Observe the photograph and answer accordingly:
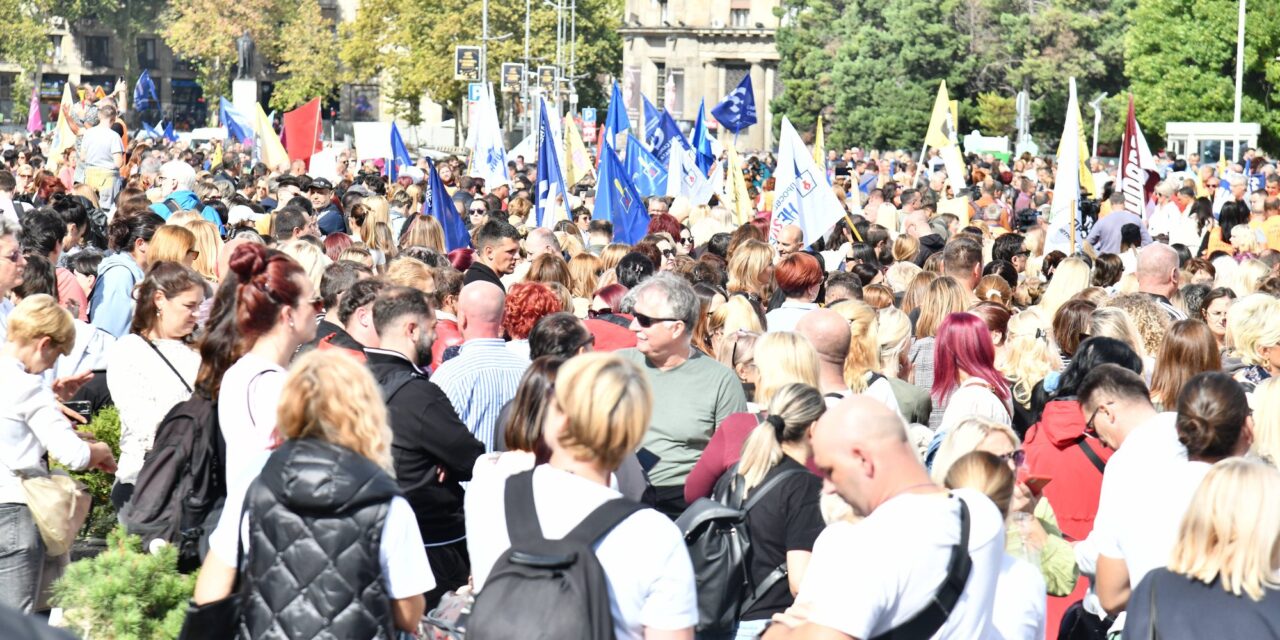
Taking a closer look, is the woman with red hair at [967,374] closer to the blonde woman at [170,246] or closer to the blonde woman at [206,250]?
the blonde woman at [170,246]

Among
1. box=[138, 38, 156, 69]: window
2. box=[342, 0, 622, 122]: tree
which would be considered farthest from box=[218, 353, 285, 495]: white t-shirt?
box=[138, 38, 156, 69]: window

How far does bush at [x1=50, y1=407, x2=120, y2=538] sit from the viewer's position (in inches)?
273

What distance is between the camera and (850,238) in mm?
15391

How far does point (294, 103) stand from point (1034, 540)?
84.1m

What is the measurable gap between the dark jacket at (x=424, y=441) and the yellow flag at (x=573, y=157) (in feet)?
43.4

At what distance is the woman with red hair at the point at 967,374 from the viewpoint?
266 inches

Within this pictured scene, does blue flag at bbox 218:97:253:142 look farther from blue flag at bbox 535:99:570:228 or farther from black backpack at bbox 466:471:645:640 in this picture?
black backpack at bbox 466:471:645:640

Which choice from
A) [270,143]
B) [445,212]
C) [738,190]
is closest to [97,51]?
[270,143]

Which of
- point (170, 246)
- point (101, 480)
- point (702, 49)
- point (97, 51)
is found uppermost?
point (97, 51)

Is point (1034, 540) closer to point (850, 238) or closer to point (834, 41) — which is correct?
point (850, 238)

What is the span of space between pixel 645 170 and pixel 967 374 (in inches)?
480

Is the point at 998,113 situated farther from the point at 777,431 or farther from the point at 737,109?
Result: the point at 777,431

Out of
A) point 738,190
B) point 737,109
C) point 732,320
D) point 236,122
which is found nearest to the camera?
point 732,320

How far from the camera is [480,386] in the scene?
21.4 feet
